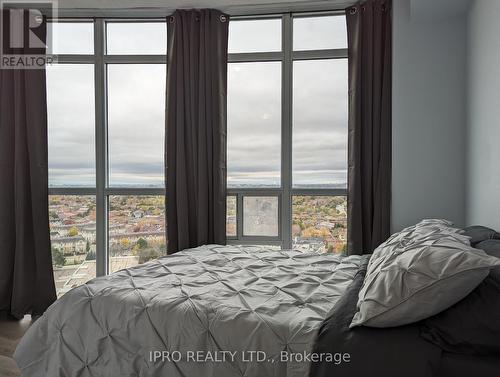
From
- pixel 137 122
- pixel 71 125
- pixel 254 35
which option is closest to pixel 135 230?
pixel 137 122

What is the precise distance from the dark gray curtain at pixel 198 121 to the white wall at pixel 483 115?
1995 mm

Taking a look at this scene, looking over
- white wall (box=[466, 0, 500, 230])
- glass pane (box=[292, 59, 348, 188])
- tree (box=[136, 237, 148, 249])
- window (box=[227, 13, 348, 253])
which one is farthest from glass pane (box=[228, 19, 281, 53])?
tree (box=[136, 237, 148, 249])

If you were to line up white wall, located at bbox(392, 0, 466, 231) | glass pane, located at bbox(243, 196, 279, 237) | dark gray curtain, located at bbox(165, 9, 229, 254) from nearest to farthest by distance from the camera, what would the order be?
1. white wall, located at bbox(392, 0, 466, 231)
2. dark gray curtain, located at bbox(165, 9, 229, 254)
3. glass pane, located at bbox(243, 196, 279, 237)

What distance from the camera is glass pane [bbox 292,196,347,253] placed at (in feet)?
12.0

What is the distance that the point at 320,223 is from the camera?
3.71 metres

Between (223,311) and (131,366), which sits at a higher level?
(223,311)

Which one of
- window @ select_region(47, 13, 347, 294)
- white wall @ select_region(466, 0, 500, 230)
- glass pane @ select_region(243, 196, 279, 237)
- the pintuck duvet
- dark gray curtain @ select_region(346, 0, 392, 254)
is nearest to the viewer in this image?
the pintuck duvet

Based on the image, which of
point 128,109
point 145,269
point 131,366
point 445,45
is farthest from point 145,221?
point 445,45

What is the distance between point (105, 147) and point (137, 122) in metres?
→ 0.40

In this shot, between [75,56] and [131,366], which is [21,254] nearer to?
[75,56]

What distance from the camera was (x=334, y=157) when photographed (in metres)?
3.69

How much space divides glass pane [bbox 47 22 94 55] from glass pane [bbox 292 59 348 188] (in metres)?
2.03

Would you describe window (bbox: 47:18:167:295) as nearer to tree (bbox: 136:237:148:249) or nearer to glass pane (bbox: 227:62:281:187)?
tree (bbox: 136:237:148:249)

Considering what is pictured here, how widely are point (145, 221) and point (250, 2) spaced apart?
225 cm
